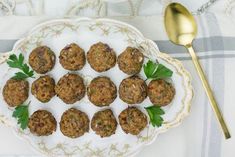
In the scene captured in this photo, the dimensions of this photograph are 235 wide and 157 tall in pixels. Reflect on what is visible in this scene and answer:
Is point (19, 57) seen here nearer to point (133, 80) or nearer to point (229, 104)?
point (133, 80)

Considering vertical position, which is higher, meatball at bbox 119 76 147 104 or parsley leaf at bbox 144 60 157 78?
parsley leaf at bbox 144 60 157 78

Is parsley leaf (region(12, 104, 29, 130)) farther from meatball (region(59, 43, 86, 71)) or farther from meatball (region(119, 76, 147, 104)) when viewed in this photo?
meatball (region(119, 76, 147, 104))

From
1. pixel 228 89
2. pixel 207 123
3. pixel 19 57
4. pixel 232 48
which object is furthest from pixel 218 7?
pixel 19 57

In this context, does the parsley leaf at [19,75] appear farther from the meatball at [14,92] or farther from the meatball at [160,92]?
the meatball at [160,92]

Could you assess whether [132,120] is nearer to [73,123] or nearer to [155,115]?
[155,115]

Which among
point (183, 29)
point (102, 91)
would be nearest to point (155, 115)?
point (102, 91)

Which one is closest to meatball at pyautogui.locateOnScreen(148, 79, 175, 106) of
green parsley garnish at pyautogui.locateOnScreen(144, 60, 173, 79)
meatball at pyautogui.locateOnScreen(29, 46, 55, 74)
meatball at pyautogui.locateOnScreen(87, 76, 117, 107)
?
green parsley garnish at pyautogui.locateOnScreen(144, 60, 173, 79)
